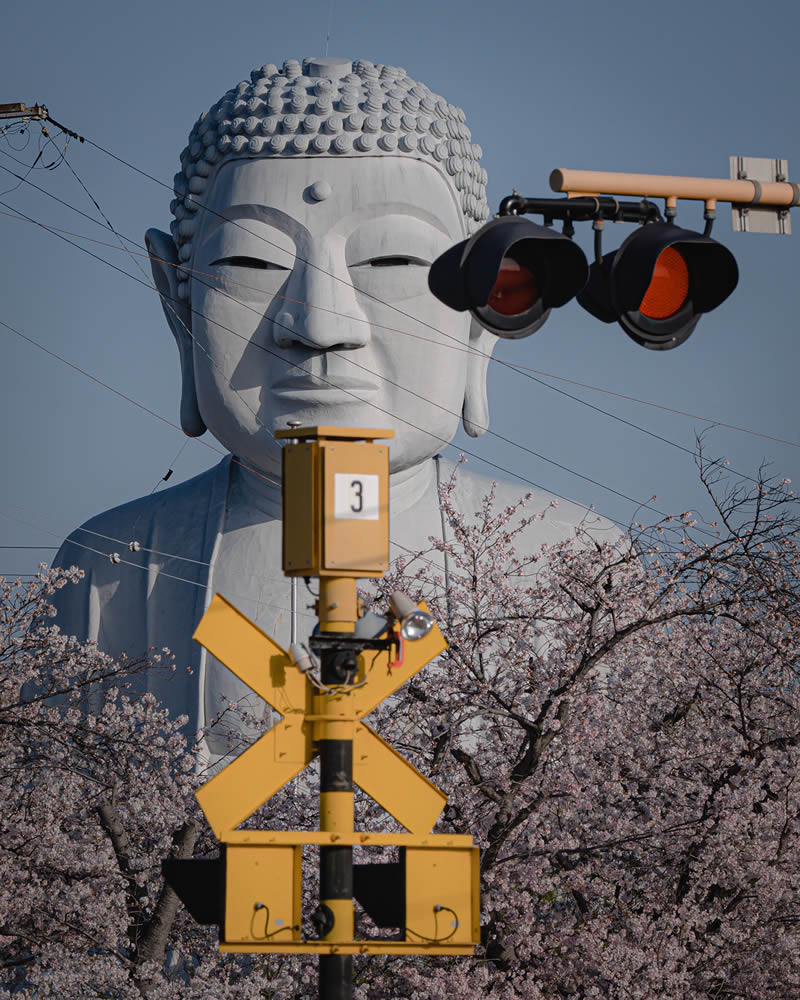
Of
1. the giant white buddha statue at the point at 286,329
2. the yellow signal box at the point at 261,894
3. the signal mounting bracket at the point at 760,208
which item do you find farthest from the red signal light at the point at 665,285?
the giant white buddha statue at the point at 286,329

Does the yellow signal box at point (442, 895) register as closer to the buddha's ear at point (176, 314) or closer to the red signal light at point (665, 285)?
the red signal light at point (665, 285)

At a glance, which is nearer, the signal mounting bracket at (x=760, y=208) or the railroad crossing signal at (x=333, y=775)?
the railroad crossing signal at (x=333, y=775)

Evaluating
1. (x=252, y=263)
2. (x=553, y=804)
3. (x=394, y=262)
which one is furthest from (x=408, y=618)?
(x=252, y=263)

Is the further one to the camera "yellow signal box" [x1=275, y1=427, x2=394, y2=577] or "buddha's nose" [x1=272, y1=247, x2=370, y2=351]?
"buddha's nose" [x1=272, y1=247, x2=370, y2=351]

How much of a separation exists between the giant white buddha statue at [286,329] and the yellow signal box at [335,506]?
576 cm

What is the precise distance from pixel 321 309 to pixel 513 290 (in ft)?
19.9

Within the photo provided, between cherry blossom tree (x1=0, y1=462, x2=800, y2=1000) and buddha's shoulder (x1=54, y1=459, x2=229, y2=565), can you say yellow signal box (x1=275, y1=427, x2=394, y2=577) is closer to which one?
cherry blossom tree (x1=0, y1=462, x2=800, y2=1000)

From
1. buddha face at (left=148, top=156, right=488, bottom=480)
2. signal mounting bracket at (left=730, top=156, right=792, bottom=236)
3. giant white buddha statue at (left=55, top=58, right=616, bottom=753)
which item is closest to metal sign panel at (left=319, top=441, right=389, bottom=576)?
signal mounting bracket at (left=730, top=156, right=792, bottom=236)

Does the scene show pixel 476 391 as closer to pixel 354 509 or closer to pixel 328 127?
pixel 328 127

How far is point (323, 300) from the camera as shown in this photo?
35.9 feet

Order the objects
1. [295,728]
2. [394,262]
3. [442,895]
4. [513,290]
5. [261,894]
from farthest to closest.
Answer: [394,262]
[513,290]
[295,728]
[442,895]
[261,894]

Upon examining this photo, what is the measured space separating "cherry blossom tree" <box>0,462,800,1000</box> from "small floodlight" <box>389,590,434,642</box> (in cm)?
296

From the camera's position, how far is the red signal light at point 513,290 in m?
4.97

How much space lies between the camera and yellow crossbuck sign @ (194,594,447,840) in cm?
478
